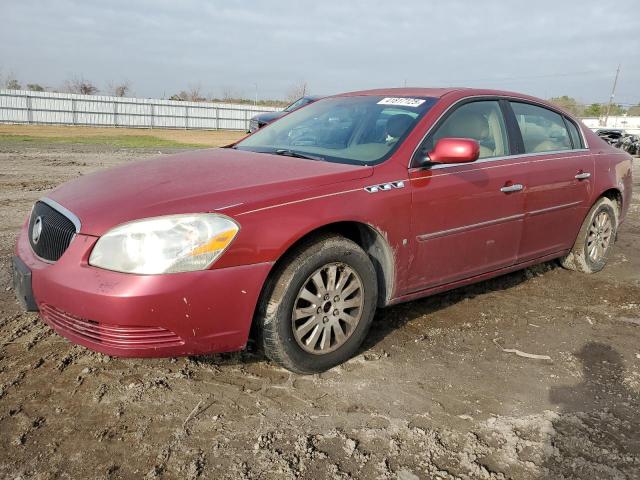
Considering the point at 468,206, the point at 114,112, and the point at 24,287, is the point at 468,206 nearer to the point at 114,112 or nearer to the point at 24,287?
the point at 24,287

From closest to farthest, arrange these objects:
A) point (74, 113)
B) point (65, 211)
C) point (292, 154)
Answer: point (65, 211), point (292, 154), point (74, 113)

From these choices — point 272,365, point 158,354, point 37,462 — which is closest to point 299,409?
point 272,365

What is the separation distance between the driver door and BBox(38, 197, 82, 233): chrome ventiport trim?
1.86 metres

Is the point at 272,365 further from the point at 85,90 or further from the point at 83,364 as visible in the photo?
the point at 85,90

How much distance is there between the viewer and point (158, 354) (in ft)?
8.38

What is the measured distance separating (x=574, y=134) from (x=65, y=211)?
13.9 feet

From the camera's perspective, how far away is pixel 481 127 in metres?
3.93

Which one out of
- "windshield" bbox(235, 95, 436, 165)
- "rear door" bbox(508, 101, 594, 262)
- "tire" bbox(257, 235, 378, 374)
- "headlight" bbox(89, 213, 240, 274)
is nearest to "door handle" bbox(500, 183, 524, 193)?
"rear door" bbox(508, 101, 594, 262)

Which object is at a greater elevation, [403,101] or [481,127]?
[403,101]

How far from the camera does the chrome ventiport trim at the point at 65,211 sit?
8.64 ft

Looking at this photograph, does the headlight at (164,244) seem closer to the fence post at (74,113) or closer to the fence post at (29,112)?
the fence post at (29,112)

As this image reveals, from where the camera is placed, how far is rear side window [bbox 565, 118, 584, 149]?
4.79 metres

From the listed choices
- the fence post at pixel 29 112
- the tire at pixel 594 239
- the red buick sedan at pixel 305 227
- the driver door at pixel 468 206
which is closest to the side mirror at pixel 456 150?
the red buick sedan at pixel 305 227

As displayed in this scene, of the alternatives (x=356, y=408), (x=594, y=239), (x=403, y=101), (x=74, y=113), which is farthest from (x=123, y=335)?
(x=74, y=113)
